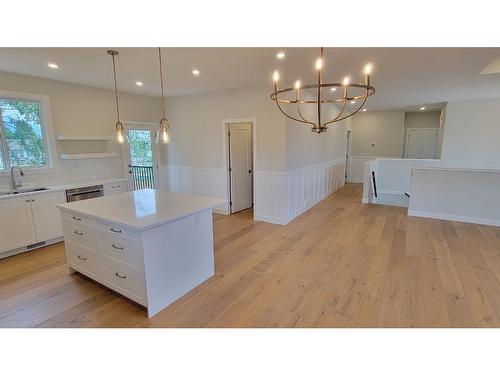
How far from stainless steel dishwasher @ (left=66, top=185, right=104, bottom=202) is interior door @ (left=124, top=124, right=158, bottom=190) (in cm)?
84

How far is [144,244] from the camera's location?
2150 mm

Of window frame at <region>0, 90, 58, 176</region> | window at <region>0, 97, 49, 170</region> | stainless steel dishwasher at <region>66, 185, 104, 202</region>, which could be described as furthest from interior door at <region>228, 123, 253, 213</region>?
window at <region>0, 97, 49, 170</region>

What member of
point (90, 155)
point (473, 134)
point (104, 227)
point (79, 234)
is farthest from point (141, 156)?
point (473, 134)

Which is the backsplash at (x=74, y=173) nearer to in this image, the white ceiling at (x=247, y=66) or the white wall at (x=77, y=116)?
the white wall at (x=77, y=116)

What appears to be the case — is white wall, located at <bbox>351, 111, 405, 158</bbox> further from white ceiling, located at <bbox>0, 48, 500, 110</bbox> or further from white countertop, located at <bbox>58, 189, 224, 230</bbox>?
white countertop, located at <bbox>58, 189, 224, 230</bbox>

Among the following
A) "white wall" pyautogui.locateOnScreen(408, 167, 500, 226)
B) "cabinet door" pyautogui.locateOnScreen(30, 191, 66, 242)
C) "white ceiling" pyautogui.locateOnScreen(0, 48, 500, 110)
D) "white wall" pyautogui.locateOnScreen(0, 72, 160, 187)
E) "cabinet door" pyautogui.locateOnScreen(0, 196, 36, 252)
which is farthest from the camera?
"white wall" pyautogui.locateOnScreen(408, 167, 500, 226)

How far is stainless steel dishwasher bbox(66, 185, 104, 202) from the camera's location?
13.5 ft

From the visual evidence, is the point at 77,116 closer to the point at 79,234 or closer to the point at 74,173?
the point at 74,173

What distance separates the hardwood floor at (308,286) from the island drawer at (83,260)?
160mm

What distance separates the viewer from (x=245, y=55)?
3.02 metres

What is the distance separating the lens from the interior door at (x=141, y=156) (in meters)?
5.54

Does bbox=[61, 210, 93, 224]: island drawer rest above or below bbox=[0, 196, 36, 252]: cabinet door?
above
